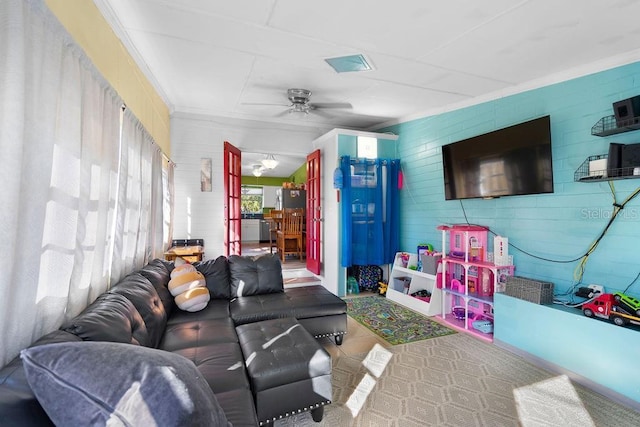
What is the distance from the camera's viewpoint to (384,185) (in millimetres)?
4742

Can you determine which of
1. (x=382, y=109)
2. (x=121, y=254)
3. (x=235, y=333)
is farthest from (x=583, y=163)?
(x=121, y=254)

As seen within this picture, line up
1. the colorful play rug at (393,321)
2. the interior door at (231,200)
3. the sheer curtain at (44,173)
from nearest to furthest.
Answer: the sheer curtain at (44,173) → the colorful play rug at (393,321) → the interior door at (231,200)

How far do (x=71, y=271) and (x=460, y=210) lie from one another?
388 centimetres

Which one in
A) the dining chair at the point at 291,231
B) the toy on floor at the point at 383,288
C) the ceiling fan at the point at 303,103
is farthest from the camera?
the dining chair at the point at 291,231

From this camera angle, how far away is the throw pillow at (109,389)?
2.60 ft

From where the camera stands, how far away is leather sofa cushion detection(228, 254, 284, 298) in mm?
3065

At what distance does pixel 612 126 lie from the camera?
97.4 inches

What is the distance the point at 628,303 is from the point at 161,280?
3619 mm

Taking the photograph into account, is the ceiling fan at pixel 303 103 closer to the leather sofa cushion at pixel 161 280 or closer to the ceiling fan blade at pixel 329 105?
the ceiling fan blade at pixel 329 105

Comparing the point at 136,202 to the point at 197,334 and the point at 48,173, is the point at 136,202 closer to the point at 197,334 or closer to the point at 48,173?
the point at 197,334

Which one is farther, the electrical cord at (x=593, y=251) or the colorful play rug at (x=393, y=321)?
the colorful play rug at (x=393, y=321)

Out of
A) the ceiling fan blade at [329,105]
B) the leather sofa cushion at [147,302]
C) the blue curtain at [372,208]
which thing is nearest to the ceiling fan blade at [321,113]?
the ceiling fan blade at [329,105]

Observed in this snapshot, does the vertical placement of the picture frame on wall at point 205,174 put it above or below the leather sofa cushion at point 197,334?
above

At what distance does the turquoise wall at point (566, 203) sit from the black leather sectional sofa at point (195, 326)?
206cm
